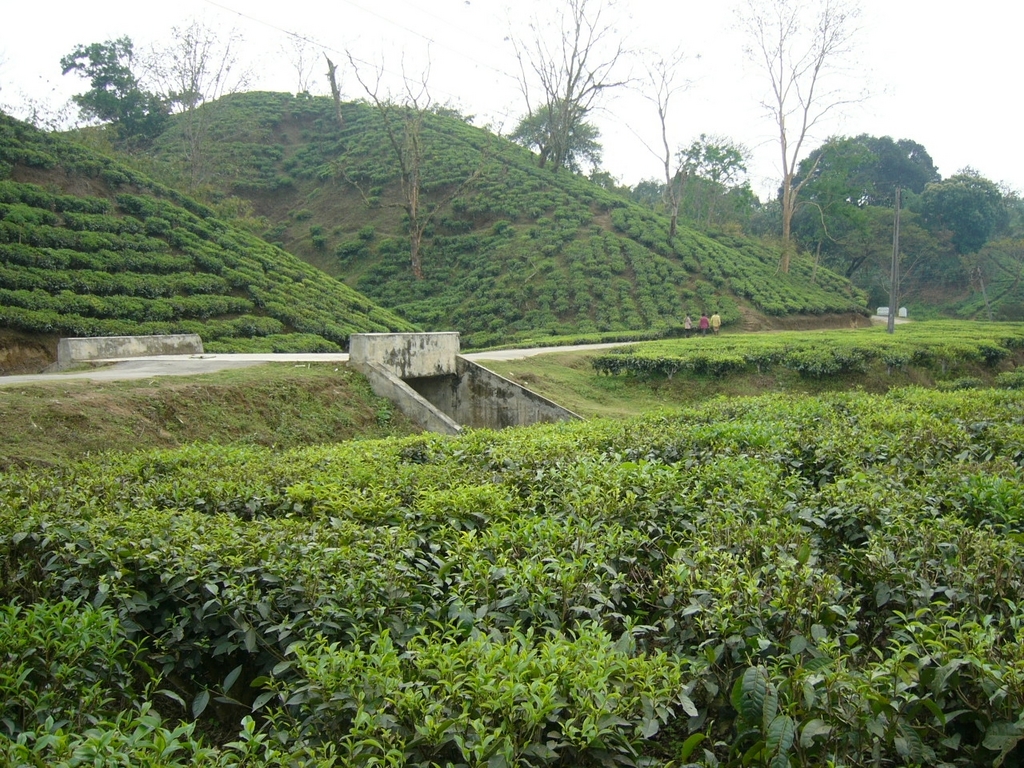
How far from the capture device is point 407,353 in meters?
13.8

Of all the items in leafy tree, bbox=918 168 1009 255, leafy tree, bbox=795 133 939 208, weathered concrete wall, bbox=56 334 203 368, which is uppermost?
leafy tree, bbox=795 133 939 208

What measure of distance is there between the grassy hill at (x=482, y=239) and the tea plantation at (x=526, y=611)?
2129cm

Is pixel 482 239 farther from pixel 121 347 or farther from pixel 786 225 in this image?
pixel 121 347

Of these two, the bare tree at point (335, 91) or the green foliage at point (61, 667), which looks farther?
the bare tree at point (335, 91)

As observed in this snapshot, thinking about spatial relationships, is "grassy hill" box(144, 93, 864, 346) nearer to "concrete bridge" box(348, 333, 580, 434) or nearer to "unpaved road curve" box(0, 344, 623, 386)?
Result: "concrete bridge" box(348, 333, 580, 434)

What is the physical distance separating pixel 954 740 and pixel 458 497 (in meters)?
2.68

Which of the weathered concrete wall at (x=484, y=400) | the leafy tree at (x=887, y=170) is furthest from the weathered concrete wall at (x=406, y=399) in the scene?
the leafy tree at (x=887, y=170)

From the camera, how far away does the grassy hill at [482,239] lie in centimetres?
2866

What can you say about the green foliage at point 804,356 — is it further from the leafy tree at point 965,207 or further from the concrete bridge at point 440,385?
the leafy tree at point 965,207

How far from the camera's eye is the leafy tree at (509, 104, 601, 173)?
39.4 meters

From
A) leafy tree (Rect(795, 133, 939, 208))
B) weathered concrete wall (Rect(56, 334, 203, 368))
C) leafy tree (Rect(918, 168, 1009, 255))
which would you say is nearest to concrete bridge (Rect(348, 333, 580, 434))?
weathered concrete wall (Rect(56, 334, 203, 368))

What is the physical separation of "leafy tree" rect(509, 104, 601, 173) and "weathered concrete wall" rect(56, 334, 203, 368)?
2662cm

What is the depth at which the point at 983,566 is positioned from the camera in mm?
3375

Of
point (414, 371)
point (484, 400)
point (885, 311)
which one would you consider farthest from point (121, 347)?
point (885, 311)
